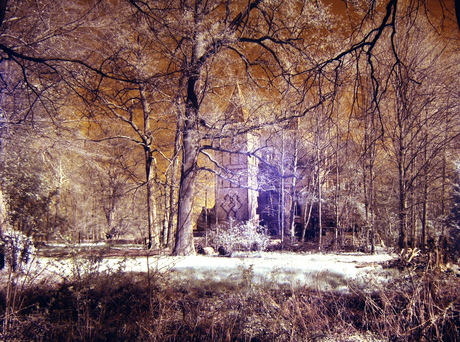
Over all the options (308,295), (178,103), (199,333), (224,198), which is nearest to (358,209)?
(224,198)

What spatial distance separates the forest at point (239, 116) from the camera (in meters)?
4.75

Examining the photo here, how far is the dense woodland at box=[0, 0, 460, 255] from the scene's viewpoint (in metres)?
5.14

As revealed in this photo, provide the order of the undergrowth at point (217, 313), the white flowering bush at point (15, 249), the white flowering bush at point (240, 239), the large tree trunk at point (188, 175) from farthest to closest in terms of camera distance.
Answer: the white flowering bush at point (240, 239)
the large tree trunk at point (188, 175)
the white flowering bush at point (15, 249)
the undergrowth at point (217, 313)

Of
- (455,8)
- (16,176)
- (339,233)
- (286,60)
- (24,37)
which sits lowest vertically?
(339,233)

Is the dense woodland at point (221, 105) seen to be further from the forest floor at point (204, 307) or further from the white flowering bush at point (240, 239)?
the white flowering bush at point (240, 239)

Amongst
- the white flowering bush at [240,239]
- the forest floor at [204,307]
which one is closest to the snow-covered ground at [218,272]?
the forest floor at [204,307]

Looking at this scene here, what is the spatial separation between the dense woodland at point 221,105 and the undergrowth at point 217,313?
0.98 meters

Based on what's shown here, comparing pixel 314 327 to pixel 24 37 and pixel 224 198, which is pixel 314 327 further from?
pixel 224 198

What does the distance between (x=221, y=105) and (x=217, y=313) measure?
9533mm

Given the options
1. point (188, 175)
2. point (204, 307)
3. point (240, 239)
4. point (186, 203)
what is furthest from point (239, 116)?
point (204, 307)

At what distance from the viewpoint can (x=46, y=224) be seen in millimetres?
5332

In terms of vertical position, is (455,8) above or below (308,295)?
above

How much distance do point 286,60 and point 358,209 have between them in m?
10.6

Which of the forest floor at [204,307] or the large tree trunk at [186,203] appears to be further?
the large tree trunk at [186,203]
